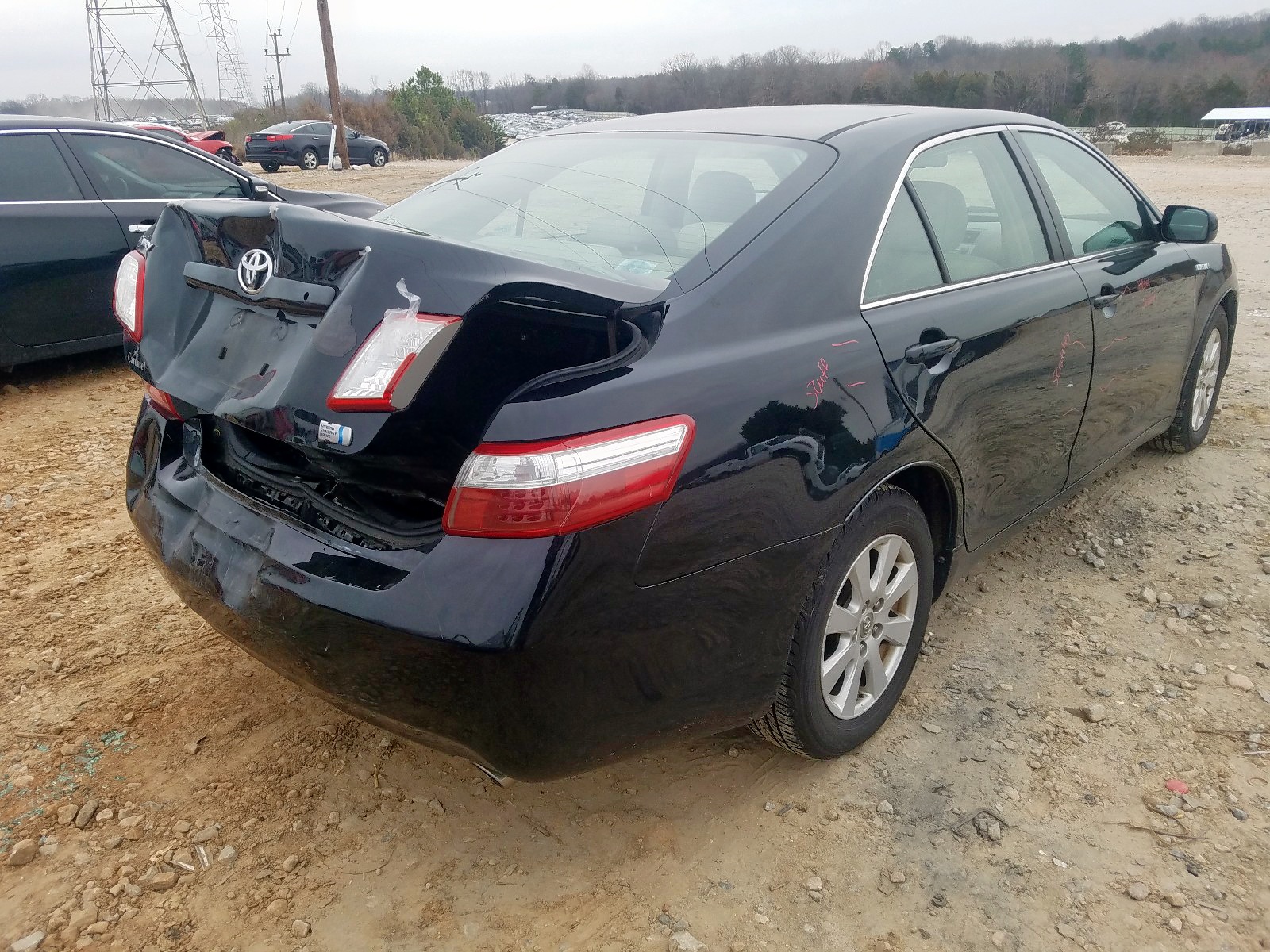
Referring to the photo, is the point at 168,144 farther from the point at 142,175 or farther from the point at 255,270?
the point at 255,270

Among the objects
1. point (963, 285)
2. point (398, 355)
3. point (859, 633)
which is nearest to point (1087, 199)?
point (963, 285)

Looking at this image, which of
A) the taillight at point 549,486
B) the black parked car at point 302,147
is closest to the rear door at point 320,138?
the black parked car at point 302,147

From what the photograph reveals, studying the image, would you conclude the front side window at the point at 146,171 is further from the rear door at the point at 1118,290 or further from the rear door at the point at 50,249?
the rear door at the point at 1118,290

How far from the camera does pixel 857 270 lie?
86.1 inches

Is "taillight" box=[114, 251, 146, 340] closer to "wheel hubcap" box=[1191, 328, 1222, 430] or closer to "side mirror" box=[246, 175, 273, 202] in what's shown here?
"side mirror" box=[246, 175, 273, 202]

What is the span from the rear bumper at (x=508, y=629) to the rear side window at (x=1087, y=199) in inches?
73.7

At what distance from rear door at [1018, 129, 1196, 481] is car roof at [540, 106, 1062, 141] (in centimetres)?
35

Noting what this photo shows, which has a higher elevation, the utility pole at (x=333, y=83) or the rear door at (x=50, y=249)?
the utility pole at (x=333, y=83)

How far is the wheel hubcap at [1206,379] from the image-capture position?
4152 mm

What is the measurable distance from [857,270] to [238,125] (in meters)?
43.9

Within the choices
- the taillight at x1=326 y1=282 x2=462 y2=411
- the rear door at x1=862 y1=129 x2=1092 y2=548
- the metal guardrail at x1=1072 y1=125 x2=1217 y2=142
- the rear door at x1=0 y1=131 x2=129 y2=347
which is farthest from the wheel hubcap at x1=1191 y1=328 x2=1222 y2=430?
the metal guardrail at x1=1072 y1=125 x2=1217 y2=142

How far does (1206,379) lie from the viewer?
432cm

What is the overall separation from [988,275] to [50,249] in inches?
195

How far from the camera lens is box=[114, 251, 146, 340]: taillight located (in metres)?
2.18
